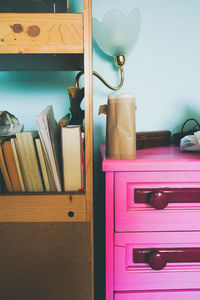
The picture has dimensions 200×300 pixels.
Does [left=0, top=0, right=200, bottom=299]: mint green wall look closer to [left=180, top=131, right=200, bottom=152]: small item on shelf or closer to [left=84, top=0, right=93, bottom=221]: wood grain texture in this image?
[left=180, top=131, right=200, bottom=152]: small item on shelf

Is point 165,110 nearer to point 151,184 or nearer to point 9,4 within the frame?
point 151,184

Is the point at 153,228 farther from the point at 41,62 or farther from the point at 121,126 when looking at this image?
the point at 41,62

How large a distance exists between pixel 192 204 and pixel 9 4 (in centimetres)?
86

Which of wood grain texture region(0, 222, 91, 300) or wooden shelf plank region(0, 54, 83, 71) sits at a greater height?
wooden shelf plank region(0, 54, 83, 71)

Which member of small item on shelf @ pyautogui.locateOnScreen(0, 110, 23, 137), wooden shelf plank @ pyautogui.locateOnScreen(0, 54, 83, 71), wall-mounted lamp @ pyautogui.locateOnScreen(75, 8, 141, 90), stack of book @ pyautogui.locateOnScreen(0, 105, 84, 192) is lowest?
stack of book @ pyautogui.locateOnScreen(0, 105, 84, 192)

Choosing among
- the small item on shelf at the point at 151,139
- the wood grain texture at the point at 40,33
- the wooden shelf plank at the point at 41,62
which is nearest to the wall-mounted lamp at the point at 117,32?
the wooden shelf plank at the point at 41,62

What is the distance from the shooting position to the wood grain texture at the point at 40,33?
Answer: 2.42 feet

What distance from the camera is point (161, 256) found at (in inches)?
32.7

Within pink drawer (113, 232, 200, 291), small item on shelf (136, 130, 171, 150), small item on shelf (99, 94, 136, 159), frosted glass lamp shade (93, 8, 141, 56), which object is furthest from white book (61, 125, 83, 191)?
frosted glass lamp shade (93, 8, 141, 56)

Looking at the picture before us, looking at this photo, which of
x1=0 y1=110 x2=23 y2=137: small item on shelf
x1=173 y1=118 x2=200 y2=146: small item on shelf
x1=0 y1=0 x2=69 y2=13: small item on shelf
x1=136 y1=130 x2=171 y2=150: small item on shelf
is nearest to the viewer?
x1=0 y1=0 x2=69 y2=13: small item on shelf

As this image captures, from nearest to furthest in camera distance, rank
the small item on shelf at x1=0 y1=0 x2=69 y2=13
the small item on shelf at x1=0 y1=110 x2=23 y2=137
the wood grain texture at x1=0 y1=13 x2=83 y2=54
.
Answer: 1. the wood grain texture at x1=0 y1=13 x2=83 y2=54
2. the small item on shelf at x1=0 y1=0 x2=69 y2=13
3. the small item on shelf at x1=0 y1=110 x2=23 y2=137

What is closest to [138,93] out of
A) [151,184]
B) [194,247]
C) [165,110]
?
[165,110]

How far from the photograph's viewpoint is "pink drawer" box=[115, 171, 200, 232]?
812mm

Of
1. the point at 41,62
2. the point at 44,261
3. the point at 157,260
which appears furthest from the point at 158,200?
the point at 41,62
